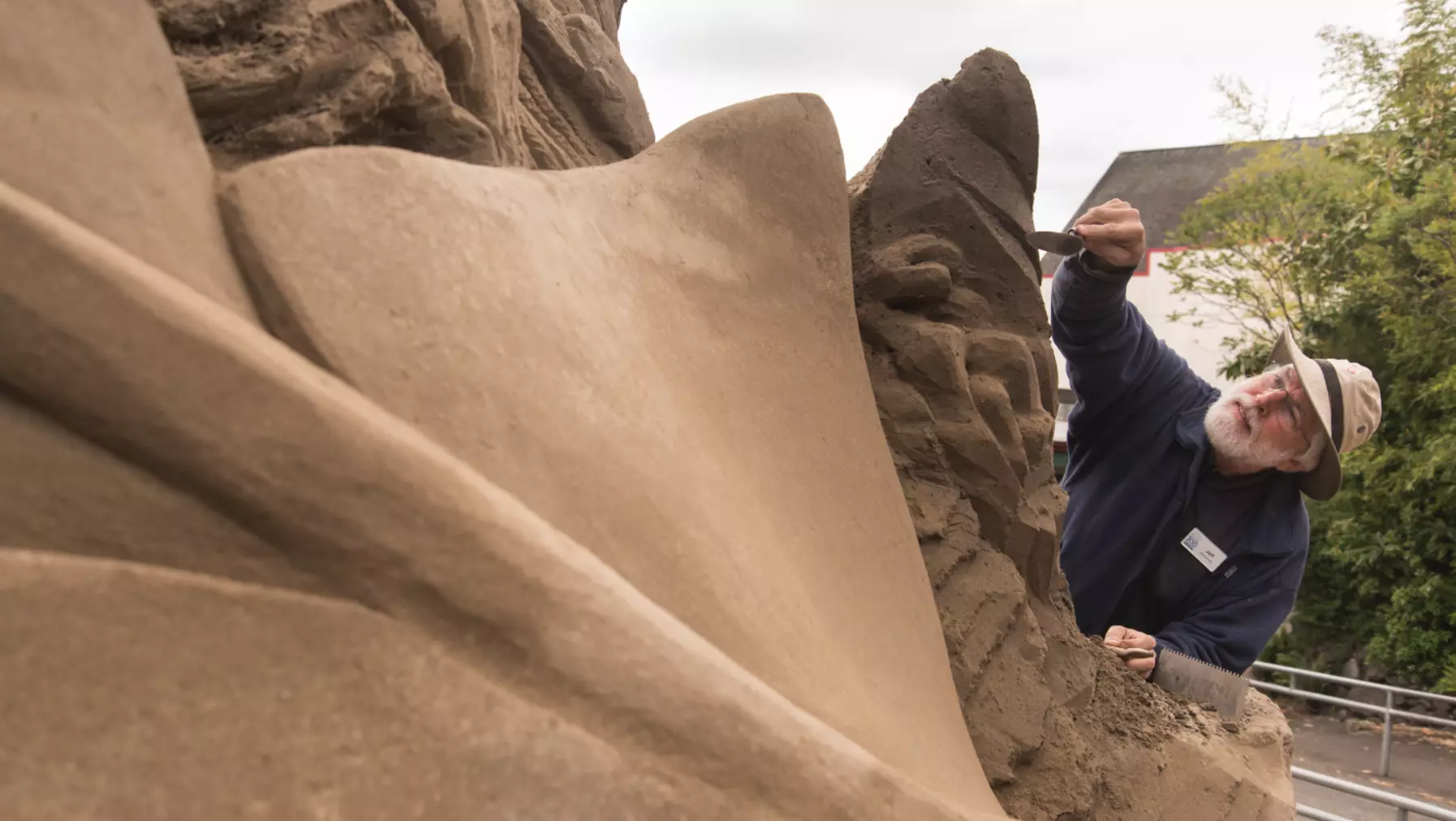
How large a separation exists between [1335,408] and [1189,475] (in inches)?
11.4

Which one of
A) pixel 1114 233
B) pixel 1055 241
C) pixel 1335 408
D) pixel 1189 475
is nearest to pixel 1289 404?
pixel 1335 408

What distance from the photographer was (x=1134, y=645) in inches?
67.4

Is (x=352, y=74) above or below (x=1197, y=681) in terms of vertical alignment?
above

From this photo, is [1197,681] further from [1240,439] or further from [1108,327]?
[1108,327]

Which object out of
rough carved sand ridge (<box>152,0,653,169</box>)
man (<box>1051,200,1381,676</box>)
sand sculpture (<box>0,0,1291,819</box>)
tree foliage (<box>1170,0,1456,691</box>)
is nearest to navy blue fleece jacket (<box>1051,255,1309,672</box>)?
man (<box>1051,200,1381,676</box>)

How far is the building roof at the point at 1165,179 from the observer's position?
8539mm

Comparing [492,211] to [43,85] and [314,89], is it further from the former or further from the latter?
[43,85]

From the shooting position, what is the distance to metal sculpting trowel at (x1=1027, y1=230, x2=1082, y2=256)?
1607mm

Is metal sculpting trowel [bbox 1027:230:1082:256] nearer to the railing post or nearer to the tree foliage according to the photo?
the railing post

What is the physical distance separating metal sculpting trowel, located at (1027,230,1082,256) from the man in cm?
11

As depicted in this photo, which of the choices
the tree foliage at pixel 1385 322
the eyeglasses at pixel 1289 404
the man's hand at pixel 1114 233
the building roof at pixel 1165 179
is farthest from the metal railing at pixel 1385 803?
the building roof at pixel 1165 179

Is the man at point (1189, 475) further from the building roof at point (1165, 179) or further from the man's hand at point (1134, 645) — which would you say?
the building roof at point (1165, 179)

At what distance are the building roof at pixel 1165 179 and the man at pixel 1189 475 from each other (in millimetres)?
6845

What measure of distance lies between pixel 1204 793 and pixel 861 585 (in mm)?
723
